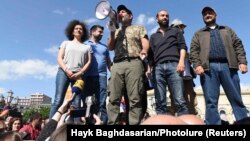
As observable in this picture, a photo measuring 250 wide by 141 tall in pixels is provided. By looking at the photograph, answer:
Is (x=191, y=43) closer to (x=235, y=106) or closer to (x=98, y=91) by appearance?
(x=235, y=106)

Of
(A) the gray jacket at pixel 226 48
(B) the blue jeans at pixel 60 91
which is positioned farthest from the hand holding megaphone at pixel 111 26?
(A) the gray jacket at pixel 226 48

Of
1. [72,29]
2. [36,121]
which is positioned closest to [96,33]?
[72,29]

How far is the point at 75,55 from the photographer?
6.00 m

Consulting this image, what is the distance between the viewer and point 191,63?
18.2ft

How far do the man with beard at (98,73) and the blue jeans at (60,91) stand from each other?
491 mm

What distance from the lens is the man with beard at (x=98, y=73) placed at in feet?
19.9

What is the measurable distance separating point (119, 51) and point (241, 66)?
→ 2121 mm

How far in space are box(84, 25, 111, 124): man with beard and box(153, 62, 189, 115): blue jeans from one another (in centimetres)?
130

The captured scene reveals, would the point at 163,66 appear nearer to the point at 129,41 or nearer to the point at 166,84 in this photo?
the point at 166,84

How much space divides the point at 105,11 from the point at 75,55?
4.18ft

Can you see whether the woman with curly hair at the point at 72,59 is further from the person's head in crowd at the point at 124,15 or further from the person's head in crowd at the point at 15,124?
the person's head in crowd at the point at 15,124

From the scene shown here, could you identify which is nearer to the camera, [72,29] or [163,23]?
[163,23]

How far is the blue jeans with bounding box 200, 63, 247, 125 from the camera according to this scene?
487cm

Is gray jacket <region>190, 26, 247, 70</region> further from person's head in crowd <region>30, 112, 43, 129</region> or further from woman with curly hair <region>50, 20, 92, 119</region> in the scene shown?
person's head in crowd <region>30, 112, 43, 129</region>
